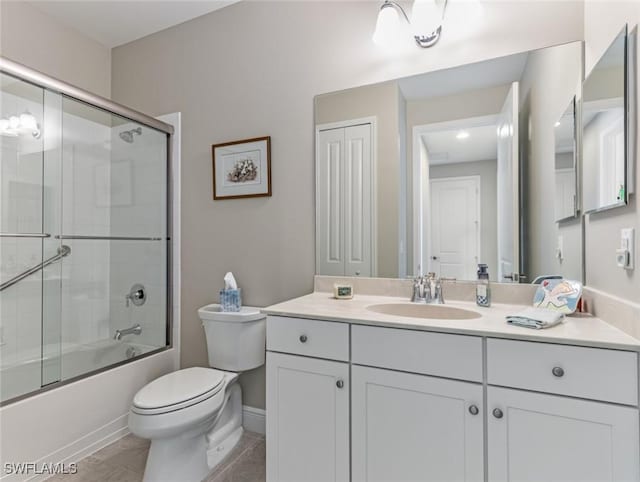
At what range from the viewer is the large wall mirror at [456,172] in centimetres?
145

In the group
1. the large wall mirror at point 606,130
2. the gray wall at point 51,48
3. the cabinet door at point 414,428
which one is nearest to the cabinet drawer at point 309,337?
the cabinet door at point 414,428

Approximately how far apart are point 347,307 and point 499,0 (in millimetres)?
1488

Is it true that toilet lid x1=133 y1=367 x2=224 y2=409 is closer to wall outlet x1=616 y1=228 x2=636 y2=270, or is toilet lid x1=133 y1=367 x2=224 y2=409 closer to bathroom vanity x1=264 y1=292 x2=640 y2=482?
bathroom vanity x1=264 y1=292 x2=640 y2=482

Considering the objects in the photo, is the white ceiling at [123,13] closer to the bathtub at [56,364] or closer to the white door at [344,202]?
the white door at [344,202]

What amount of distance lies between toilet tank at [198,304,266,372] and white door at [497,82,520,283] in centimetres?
124

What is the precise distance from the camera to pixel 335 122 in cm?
187

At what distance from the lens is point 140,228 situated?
2.35 meters

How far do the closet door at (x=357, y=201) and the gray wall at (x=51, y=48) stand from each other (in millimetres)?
1990

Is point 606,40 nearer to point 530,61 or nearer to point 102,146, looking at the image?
point 530,61

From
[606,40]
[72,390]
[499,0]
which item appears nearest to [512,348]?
[606,40]

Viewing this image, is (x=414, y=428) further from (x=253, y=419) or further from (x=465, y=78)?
(x=465, y=78)

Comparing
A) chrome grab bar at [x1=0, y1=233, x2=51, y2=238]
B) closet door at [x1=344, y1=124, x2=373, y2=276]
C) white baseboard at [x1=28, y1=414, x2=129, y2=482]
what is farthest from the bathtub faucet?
closet door at [x1=344, y1=124, x2=373, y2=276]

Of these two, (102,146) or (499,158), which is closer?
(499,158)

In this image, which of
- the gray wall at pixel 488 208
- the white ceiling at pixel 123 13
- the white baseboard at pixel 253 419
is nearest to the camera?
the gray wall at pixel 488 208
